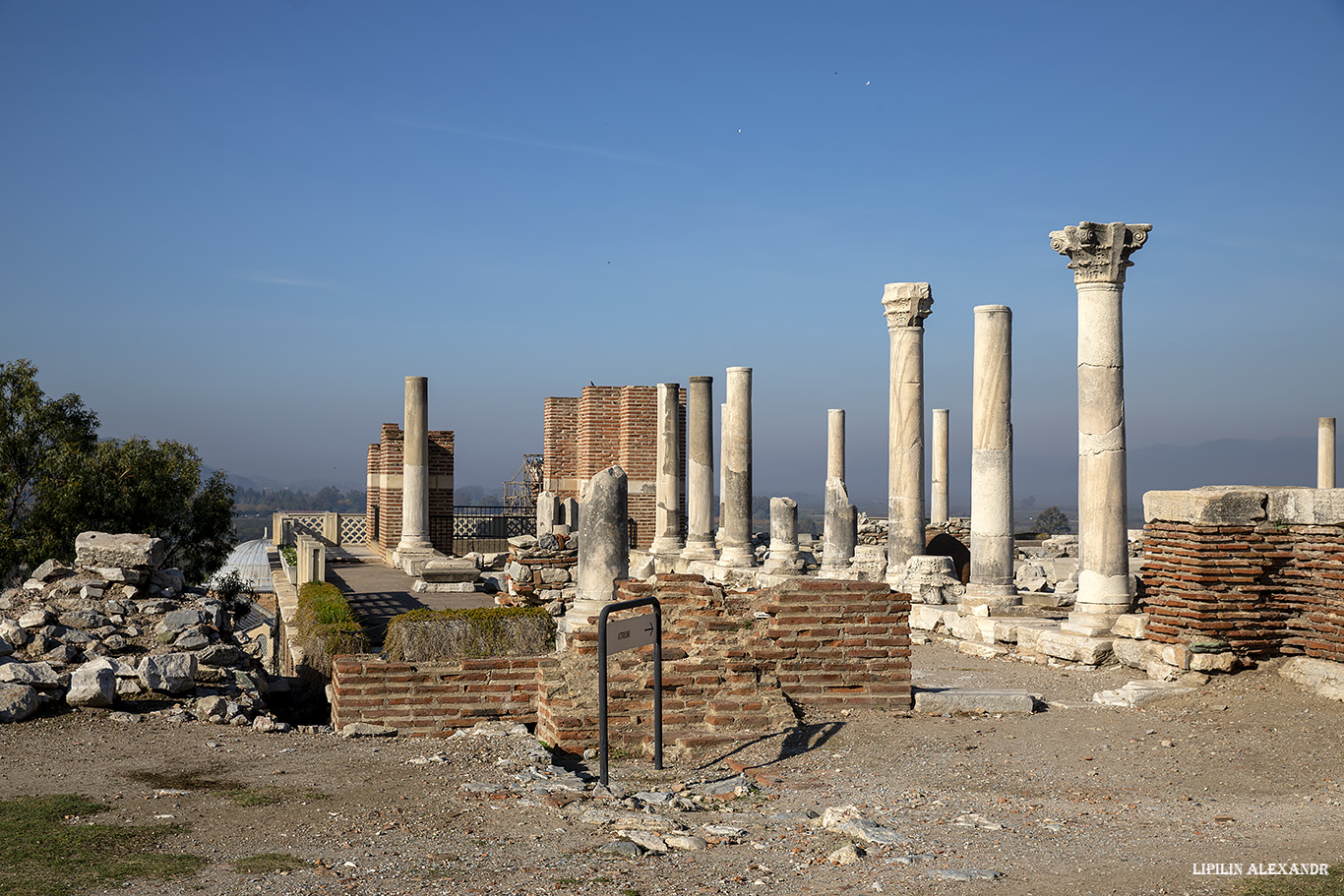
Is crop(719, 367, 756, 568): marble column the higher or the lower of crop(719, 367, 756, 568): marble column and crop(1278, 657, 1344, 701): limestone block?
the higher

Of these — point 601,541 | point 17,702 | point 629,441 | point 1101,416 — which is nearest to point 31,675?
point 17,702

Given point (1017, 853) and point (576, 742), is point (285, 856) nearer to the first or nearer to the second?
point (576, 742)

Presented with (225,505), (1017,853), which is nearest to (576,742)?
(1017,853)

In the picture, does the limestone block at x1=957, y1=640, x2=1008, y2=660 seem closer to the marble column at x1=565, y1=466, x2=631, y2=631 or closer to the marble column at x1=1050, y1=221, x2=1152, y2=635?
the marble column at x1=1050, y1=221, x2=1152, y2=635

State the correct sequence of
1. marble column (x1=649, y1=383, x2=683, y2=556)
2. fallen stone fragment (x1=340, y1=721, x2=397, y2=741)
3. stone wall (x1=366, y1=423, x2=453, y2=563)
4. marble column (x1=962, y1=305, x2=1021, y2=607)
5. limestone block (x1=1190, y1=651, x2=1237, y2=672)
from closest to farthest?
fallen stone fragment (x1=340, y1=721, x2=397, y2=741) → limestone block (x1=1190, y1=651, x2=1237, y2=672) → marble column (x1=962, y1=305, x2=1021, y2=607) → marble column (x1=649, y1=383, x2=683, y2=556) → stone wall (x1=366, y1=423, x2=453, y2=563)

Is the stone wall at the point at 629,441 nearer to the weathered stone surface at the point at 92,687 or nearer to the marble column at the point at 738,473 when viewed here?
the marble column at the point at 738,473

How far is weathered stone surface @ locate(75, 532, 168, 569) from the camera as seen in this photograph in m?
11.8

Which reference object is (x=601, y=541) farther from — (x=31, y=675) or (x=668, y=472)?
(x=668, y=472)

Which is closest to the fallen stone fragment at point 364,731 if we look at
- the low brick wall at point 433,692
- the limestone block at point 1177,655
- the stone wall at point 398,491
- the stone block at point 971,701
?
the low brick wall at point 433,692

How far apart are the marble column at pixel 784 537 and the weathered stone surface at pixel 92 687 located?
1201 cm

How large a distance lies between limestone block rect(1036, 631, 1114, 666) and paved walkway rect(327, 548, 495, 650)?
7740 mm

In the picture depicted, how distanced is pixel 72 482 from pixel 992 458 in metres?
14.3

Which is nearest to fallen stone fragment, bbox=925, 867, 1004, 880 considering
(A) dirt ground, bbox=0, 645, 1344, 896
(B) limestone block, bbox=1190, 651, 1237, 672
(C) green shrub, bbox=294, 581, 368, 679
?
(A) dirt ground, bbox=0, 645, 1344, 896

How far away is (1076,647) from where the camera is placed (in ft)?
40.7
